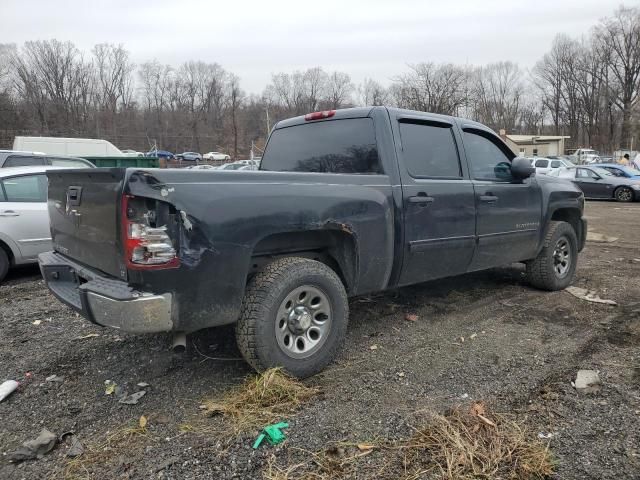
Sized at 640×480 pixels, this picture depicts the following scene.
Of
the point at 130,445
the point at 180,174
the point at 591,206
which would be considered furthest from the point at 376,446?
the point at 591,206

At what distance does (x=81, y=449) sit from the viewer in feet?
8.54

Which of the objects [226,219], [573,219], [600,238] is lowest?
[600,238]

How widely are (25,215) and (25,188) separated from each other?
1.42 ft

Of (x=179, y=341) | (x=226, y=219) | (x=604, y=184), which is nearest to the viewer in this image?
(x=226, y=219)

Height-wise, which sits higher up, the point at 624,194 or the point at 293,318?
the point at 624,194

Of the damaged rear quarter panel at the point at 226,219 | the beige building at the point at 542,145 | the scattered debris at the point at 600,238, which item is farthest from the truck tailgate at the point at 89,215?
the beige building at the point at 542,145

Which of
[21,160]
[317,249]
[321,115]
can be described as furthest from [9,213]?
[21,160]

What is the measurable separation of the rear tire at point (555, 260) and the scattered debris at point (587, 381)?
2231 millimetres

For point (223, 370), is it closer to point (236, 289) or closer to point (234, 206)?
point (236, 289)

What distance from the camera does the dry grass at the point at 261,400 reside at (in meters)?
2.81

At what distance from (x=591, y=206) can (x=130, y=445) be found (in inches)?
747

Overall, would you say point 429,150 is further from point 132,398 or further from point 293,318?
point 132,398

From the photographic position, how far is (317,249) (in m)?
3.61

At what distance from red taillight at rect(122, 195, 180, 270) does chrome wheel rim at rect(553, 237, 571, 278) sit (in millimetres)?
4657
